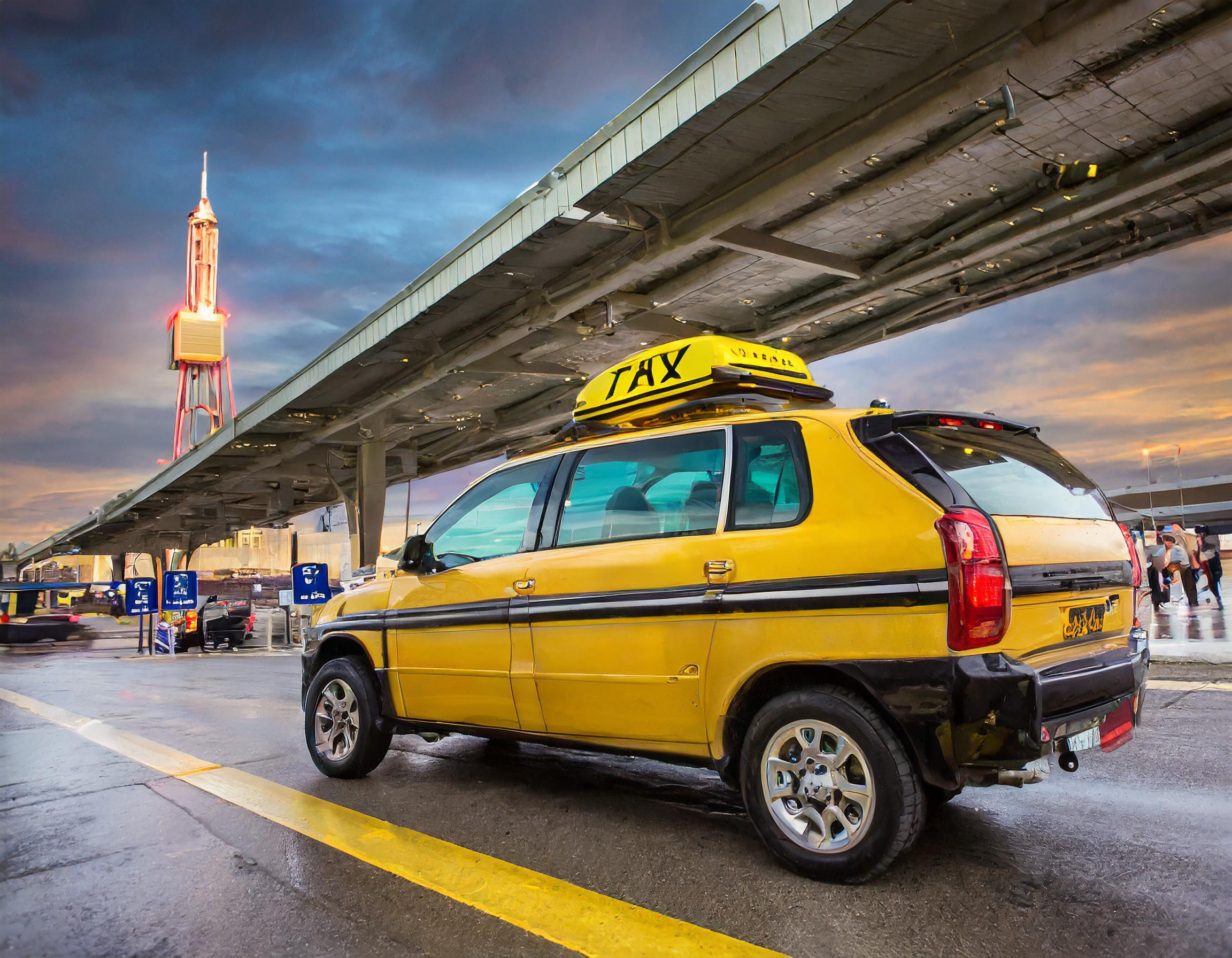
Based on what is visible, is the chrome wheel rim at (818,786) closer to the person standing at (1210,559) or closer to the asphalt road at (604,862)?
the asphalt road at (604,862)

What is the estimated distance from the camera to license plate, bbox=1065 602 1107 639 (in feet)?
10.3

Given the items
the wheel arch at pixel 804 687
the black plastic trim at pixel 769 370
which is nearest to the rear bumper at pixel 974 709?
the wheel arch at pixel 804 687

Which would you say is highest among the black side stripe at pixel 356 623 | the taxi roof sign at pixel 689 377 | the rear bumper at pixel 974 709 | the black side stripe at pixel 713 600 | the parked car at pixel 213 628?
the taxi roof sign at pixel 689 377

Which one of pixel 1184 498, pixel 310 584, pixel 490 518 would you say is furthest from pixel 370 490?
pixel 1184 498

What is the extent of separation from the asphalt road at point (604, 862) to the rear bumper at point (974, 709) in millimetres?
480

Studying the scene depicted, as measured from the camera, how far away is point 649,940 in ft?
8.72

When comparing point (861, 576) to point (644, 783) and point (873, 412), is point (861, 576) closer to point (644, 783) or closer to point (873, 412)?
point (873, 412)

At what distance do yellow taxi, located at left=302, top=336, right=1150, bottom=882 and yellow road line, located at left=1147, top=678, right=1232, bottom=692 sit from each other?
156 inches

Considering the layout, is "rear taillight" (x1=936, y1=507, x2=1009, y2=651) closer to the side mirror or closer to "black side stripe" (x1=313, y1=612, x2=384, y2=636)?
the side mirror

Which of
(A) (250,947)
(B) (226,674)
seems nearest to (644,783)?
(A) (250,947)

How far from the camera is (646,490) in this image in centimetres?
394

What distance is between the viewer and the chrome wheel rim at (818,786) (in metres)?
2.98

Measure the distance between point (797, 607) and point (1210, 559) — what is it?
18.5 m

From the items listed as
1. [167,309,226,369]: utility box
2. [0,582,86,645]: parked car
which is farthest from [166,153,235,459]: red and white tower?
[0,582,86,645]: parked car
